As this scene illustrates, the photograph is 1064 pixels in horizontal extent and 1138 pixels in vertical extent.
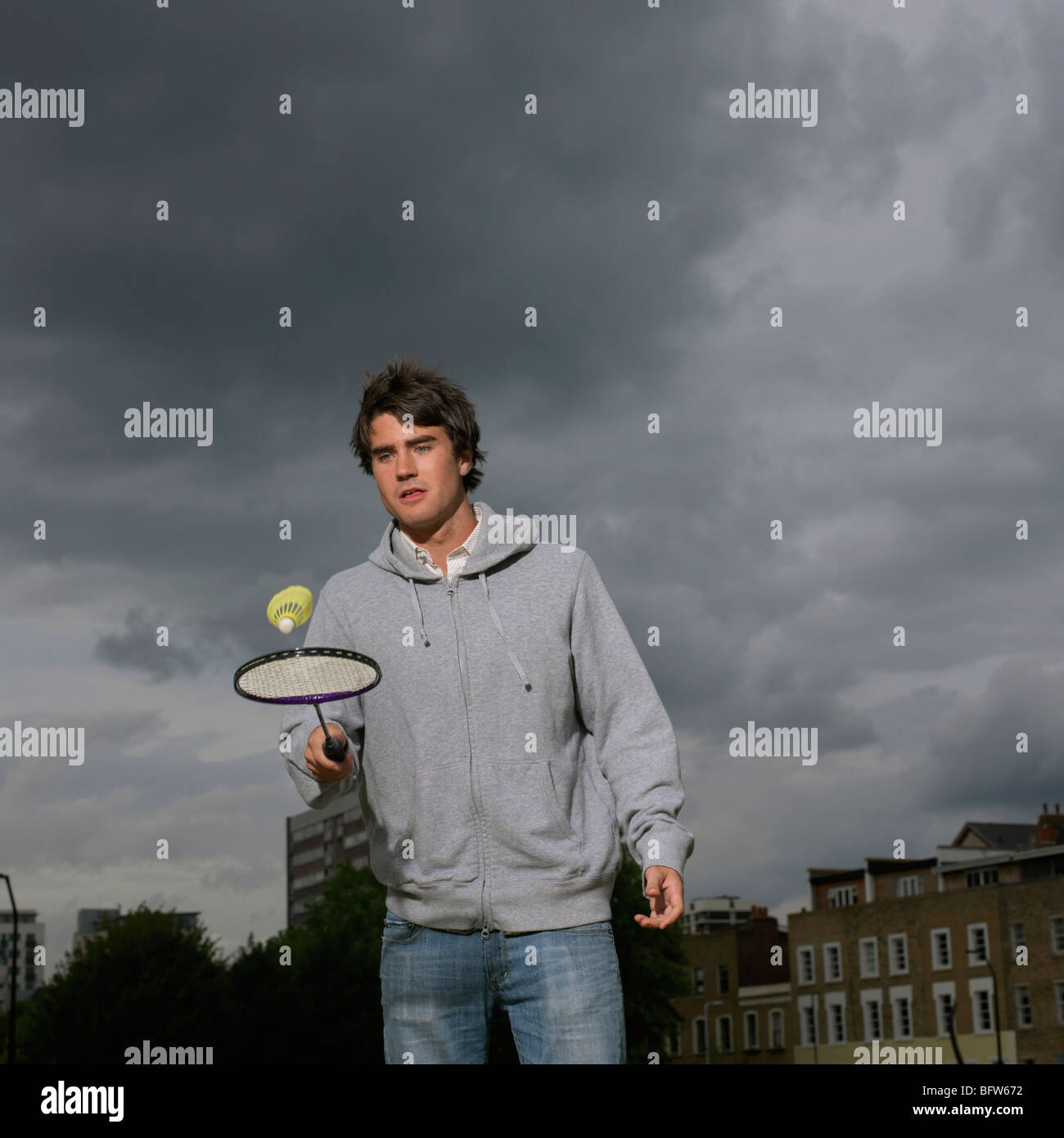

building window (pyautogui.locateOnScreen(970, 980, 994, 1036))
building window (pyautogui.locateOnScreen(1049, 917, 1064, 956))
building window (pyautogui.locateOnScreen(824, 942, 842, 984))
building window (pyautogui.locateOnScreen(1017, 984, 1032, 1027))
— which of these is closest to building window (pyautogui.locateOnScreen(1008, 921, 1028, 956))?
building window (pyautogui.locateOnScreen(1049, 917, 1064, 956))

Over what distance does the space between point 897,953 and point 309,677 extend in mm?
97849

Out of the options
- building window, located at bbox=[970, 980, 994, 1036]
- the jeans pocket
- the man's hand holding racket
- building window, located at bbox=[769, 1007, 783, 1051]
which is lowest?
building window, located at bbox=[769, 1007, 783, 1051]

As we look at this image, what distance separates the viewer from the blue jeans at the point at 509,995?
474 centimetres

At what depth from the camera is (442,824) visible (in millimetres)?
4973

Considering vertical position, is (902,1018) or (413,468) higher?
(413,468)

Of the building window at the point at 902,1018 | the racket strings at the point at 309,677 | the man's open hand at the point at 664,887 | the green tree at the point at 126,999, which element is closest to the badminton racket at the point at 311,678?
the racket strings at the point at 309,677

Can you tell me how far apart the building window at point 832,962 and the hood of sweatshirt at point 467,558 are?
101m

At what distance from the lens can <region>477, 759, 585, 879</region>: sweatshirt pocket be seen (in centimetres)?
491

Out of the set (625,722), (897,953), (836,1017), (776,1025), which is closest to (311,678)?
(625,722)

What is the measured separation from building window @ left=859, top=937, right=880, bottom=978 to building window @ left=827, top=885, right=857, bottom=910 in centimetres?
712

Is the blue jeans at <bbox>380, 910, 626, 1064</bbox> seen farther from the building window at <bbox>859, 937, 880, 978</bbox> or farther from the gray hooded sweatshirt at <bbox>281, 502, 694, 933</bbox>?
the building window at <bbox>859, 937, 880, 978</bbox>

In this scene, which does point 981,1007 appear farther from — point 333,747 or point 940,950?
point 333,747
